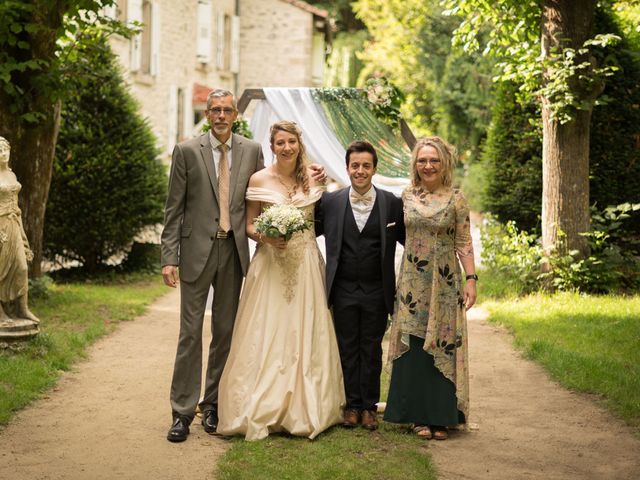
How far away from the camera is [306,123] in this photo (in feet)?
32.3

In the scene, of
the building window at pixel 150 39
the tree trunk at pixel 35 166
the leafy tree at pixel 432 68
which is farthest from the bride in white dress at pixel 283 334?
the building window at pixel 150 39

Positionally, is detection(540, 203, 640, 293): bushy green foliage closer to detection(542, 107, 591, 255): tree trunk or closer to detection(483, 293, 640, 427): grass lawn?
detection(542, 107, 591, 255): tree trunk

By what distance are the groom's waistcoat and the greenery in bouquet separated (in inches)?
154

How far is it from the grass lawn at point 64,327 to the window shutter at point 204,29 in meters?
11.7

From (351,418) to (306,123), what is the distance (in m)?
4.55

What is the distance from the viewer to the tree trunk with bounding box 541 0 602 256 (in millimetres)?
11141

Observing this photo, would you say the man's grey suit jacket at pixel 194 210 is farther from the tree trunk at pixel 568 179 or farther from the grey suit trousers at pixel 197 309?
the tree trunk at pixel 568 179

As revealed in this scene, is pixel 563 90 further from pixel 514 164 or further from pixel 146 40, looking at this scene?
pixel 146 40

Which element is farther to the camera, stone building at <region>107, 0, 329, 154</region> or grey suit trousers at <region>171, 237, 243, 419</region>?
stone building at <region>107, 0, 329, 154</region>

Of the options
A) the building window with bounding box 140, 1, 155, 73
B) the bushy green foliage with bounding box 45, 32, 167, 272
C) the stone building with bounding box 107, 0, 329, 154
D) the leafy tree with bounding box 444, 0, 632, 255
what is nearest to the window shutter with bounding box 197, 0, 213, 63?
the stone building with bounding box 107, 0, 329, 154

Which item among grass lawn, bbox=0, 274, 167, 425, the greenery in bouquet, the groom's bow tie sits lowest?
grass lawn, bbox=0, 274, 167, 425

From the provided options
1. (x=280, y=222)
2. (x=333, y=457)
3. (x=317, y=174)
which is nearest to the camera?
(x=333, y=457)

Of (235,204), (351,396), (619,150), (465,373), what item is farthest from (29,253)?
(619,150)

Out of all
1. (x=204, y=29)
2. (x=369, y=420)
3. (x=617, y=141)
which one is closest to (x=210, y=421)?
(x=369, y=420)
